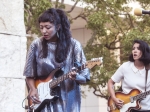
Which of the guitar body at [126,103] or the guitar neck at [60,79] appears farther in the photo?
the guitar body at [126,103]

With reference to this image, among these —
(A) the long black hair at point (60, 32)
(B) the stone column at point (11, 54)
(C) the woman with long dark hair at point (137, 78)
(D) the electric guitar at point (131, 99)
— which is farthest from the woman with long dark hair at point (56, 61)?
(D) the electric guitar at point (131, 99)

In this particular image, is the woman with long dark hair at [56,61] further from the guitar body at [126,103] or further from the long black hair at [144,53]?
the guitar body at [126,103]

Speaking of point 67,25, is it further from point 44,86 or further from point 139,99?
point 139,99

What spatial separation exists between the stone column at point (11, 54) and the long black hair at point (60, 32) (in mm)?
1288

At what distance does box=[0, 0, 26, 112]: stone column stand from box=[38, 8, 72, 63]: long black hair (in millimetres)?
1288

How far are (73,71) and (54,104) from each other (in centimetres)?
42

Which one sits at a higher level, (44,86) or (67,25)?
(67,25)

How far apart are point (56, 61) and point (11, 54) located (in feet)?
4.78

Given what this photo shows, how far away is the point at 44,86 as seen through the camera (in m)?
4.79

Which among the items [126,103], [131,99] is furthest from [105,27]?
[131,99]

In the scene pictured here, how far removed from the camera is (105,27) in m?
15.6

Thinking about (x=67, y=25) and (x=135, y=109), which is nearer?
(x=67, y=25)

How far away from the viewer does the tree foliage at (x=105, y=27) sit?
535 inches

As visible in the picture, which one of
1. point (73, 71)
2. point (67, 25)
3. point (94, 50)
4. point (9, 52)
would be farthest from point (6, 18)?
point (94, 50)
